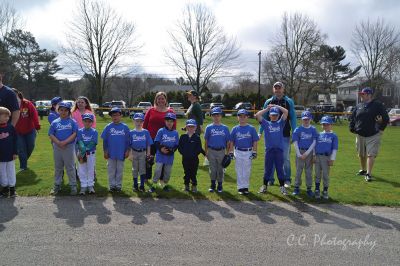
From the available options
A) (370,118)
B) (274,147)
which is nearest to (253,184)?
(274,147)

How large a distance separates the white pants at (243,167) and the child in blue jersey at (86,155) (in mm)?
2763

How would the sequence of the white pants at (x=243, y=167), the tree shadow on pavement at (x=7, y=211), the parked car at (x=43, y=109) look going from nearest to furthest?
the tree shadow on pavement at (x=7, y=211) < the white pants at (x=243, y=167) < the parked car at (x=43, y=109)

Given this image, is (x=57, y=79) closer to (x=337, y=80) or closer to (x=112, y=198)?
(x=337, y=80)

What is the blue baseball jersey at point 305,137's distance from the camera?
693cm

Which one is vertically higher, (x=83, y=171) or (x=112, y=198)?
(x=83, y=171)

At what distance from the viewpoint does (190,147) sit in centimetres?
718

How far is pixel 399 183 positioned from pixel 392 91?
235ft

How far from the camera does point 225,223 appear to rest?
5.30m

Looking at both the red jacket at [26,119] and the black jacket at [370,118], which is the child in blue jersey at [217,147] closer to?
the black jacket at [370,118]

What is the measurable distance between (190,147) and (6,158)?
11.2 ft

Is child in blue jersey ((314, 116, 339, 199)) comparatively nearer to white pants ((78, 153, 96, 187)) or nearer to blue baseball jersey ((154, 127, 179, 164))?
blue baseball jersey ((154, 127, 179, 164))

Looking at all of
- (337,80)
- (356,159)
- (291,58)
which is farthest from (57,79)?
(356,159)

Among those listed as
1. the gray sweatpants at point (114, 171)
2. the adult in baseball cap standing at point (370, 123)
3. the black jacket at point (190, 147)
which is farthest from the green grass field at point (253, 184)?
the black jacket at point (190, 147)

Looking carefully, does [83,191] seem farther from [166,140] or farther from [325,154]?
[325,154]
